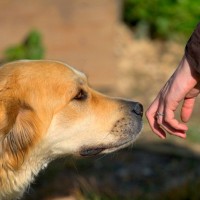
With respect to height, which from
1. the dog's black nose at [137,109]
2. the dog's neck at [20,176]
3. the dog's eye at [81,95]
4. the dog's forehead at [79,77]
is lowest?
the dog's neck at [20,176]

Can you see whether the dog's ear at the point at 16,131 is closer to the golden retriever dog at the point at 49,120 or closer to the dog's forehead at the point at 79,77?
the golden retriever dog at the point at 49,120

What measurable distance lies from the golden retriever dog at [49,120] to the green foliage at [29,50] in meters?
2.85

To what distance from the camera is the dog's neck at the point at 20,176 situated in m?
4.66

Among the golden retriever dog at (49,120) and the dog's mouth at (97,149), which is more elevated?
the golden retriever dog at (49,120)

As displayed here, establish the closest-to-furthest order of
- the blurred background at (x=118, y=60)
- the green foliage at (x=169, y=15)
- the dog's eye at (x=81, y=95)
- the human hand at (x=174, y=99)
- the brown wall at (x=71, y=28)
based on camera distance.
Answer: the human hand at (x=174, y=99) < the dog's eye at (x=81, y=95) < the blurred background at (x=118, y=60) < the brown wall at (x=71, y=28) < the green foliage at (x=169, y=15)

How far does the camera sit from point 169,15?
962cm

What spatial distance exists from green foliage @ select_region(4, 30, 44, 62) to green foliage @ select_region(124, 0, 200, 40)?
7.29 ft

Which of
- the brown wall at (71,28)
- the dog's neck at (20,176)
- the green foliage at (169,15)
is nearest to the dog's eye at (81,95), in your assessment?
the dog's neck at (20,176)

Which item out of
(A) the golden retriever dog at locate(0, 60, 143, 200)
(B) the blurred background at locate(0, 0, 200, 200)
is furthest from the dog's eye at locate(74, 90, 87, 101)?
(B) the blurred background at locate(0, 0, 200, 200)

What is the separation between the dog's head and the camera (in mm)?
4570

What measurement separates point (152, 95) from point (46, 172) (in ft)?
7.80

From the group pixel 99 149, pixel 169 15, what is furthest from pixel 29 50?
pixel 99 149

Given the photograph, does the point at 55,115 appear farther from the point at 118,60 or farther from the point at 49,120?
the point at 118,60

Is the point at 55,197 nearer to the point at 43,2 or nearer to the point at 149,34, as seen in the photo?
the point at 43,2
